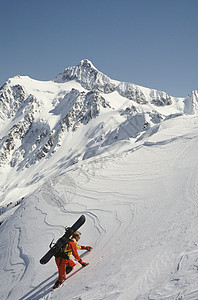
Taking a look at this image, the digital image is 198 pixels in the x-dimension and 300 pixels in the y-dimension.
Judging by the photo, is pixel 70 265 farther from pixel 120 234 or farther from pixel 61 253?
pixel 120 234

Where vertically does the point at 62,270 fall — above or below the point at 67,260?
below

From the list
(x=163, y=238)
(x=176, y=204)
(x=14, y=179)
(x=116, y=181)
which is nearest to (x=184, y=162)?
(x=116, y=181)

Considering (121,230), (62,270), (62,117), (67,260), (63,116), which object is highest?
(63,116)

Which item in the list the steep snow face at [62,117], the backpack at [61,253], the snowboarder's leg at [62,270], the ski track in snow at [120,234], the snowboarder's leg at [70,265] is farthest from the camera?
the steep snow face at [62,117]

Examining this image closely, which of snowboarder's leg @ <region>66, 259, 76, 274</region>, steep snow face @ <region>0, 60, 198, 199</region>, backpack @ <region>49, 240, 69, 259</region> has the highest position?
steep snow face @ <region>0, 60, 198, 199</region>

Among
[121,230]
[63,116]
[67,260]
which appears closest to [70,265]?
[67,260]

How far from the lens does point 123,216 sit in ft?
23.2

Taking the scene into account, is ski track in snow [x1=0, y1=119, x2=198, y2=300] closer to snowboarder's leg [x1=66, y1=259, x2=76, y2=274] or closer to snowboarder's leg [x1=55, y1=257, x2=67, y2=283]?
snowboarder's leg [x1=55, y1=257, x2=67, y2=283]

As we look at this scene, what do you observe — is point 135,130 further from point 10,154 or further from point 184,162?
point 10,154

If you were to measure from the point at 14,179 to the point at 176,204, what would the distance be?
13097cm

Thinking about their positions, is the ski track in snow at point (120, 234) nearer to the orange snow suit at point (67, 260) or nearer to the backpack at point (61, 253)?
the orange snow suit at point (67, 260)

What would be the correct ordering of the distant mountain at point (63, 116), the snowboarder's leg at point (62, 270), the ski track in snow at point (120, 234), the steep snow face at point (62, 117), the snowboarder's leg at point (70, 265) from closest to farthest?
the ski track in snow at point (120, 234) → the snowboarder's leg at point (62, 270) → the snowboarder's leg at point (70, 265) → the steep snow face at point (62, 117) → the distant mountain at point (63, 116)

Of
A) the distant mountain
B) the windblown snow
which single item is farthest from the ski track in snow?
the distant mountain

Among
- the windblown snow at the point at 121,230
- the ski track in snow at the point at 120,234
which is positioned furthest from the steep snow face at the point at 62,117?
the ski track in snow at the point at 120,234
